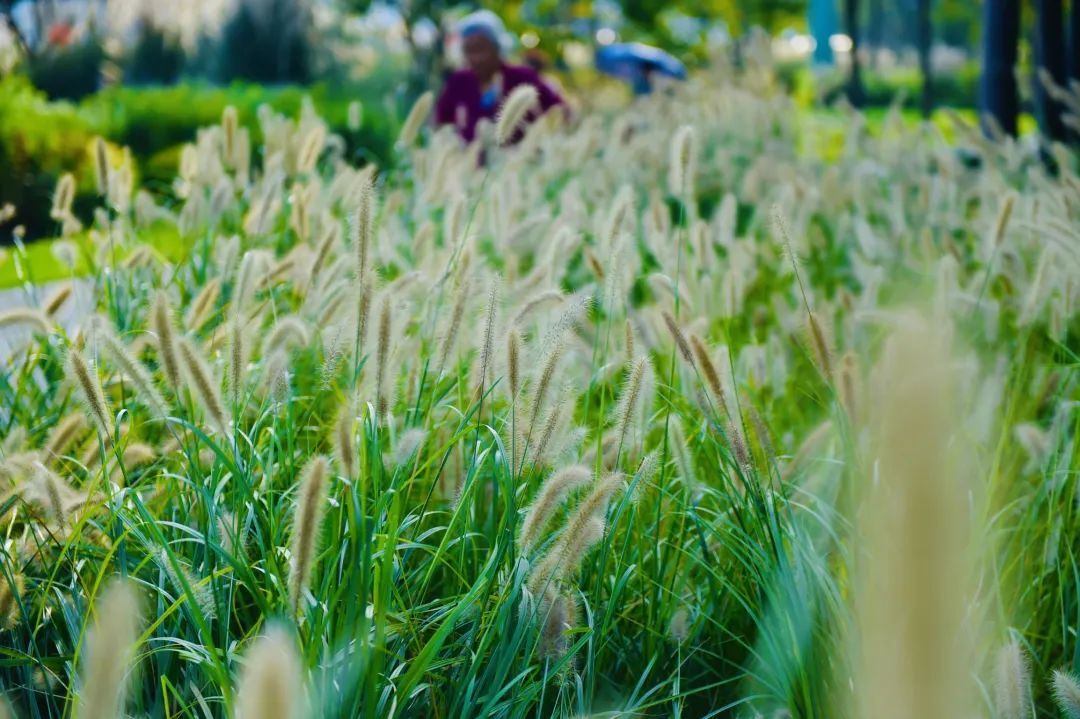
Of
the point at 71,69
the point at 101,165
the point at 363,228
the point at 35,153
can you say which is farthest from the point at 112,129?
the point at 363,228

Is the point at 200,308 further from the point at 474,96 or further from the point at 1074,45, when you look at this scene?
the point at 1074,45

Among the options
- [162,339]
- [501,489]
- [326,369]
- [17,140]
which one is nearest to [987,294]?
[501,489]

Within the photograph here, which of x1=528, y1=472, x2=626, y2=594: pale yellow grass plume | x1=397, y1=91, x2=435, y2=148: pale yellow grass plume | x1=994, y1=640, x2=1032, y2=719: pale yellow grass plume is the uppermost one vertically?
x1=397, y1=91, x2=435, y2=148: pale yellow grass plume

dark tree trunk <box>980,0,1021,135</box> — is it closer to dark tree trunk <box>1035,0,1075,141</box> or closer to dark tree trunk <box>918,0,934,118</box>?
dark tree trunk <box>1035,0,1075,141</box>

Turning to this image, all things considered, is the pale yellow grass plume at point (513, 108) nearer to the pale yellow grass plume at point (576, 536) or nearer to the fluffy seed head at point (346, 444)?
the fluffy seed head at point (346, 444)

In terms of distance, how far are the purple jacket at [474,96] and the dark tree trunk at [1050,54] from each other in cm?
335

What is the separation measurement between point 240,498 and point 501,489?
41cm

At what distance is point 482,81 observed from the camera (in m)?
7.34

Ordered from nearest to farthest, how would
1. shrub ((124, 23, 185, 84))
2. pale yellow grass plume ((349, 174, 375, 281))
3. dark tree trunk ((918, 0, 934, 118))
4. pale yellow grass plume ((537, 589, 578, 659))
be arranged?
1. pale yellow grass plume ((537, 589, 578, 659))
2. pale yellow grass plume ((349, 174, 375, 281))
3. shrub ((124, 23, 185, 84))
4. dark tree trunk ((918, 0, 934, 118))

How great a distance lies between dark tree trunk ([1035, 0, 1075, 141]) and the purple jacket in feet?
11.0

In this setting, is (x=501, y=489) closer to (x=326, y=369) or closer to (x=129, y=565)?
(x=326, y=369)

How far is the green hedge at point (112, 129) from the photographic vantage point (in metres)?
8.10

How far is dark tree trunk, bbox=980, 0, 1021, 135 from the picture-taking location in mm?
7406

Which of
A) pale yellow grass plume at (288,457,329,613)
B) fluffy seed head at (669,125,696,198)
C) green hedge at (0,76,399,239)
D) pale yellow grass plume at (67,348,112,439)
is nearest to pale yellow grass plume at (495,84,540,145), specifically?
fluffy seed head at (669,125,696,198)
